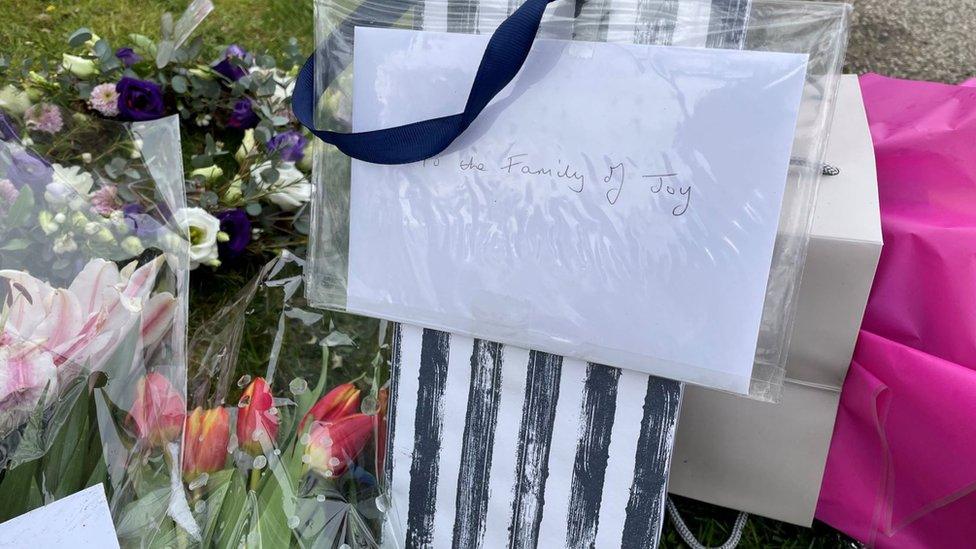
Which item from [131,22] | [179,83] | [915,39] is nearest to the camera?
[179,83]

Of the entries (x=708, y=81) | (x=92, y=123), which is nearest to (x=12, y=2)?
(x=92, y=123)

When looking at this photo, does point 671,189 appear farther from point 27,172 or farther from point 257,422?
point 27,172

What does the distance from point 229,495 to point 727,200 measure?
0.55 metres

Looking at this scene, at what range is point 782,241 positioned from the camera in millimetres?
695

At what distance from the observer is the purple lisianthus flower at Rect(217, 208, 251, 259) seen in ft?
3.79

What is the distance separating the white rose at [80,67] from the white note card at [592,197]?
0.69 meters

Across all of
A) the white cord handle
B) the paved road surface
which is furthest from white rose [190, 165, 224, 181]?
the paved road surface

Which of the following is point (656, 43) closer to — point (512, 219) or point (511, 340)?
point (512, 219)

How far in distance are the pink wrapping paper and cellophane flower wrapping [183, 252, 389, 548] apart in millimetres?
567

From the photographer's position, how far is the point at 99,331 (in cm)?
70

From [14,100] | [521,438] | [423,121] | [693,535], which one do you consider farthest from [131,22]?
[693,535]

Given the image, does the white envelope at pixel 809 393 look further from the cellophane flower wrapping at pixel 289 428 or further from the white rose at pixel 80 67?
the white rose at pixel 80 67

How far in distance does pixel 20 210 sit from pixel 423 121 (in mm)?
404

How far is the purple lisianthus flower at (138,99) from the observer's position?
1.18m
